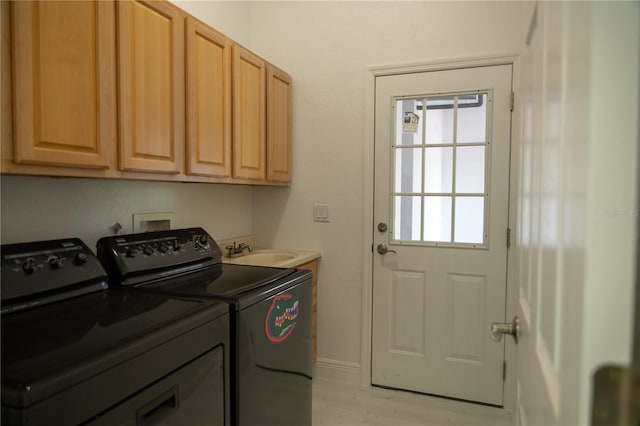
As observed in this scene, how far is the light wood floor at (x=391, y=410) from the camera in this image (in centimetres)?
226

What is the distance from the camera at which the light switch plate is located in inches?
109

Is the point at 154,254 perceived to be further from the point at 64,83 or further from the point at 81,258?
the point at 64,83

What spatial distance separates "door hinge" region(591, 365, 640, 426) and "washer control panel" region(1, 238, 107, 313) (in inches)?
54.3

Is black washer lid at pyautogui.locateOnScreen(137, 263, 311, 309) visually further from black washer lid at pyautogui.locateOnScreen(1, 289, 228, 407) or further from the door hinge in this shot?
the door hinge

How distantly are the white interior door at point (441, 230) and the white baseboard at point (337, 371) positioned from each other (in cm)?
15

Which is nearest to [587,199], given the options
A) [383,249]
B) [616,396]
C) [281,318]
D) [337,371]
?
[616,396]

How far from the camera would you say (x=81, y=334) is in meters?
0.97

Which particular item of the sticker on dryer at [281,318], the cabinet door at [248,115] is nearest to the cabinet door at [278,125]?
the cabinet door at [248,115]

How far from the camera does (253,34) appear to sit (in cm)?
293

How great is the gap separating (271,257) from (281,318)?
1.12 m

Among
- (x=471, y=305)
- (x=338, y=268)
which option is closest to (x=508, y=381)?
(x=471, y=305)

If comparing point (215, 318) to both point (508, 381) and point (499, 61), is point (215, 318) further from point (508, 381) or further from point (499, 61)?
point (499, 61)

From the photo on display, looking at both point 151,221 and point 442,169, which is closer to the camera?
point 151,221

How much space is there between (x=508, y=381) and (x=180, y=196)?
2.26 metres
